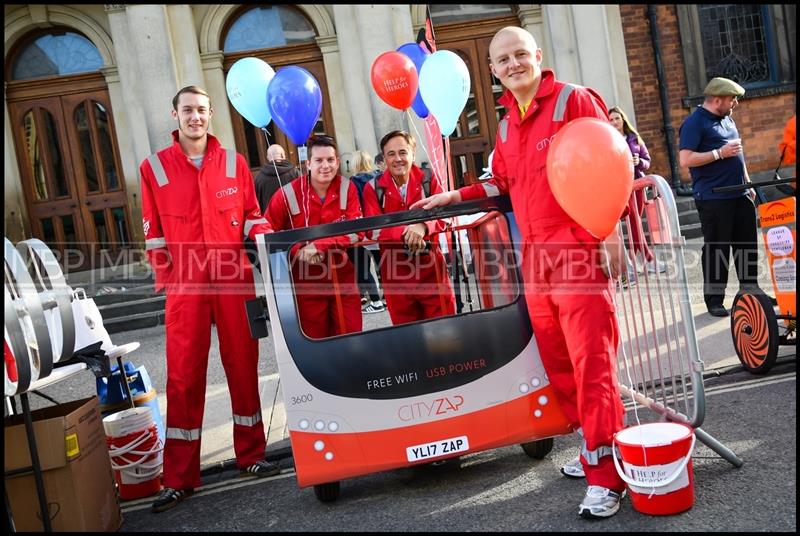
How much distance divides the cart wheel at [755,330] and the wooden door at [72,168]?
1046cm

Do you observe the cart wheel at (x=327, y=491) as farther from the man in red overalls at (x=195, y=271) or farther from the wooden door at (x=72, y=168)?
the wooden door at (x=72, y=168)

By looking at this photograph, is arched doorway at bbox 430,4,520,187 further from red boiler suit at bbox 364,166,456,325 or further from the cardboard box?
the cardboard box

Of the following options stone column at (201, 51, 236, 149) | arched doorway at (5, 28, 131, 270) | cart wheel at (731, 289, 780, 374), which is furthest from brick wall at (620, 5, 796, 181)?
arched doorway at (5, 28, 131, 270)

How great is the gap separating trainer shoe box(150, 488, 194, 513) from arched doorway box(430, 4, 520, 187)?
947 centimetres

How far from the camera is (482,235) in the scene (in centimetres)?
455

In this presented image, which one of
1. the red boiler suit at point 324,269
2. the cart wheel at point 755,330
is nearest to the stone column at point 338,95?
the red boiler suit at point 324,269

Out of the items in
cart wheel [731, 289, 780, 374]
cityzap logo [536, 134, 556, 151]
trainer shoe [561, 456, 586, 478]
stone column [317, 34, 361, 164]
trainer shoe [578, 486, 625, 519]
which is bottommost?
trainer shoe [561, 456, 586, 478]

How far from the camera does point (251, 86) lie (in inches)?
198

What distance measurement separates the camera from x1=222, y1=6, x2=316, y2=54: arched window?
12766 millimetres

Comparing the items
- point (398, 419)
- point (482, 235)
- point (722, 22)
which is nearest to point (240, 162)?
point (482, 235)

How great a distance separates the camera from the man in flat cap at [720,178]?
20.5 feet

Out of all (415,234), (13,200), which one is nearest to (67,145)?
(13,200)

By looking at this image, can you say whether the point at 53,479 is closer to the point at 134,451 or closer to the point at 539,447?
the point at 134,451

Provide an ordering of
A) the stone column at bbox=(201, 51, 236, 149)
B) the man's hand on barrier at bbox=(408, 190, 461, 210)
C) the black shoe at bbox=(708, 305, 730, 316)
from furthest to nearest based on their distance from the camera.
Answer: the stone column at bbox=(201, 51, 236, 149)
the black shoe at bbox=(708, 305, 730, 316)
the man's hand on barrier at bbox=(408, 190, 461, 210)
